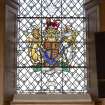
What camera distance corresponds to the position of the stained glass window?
7062 millimetres

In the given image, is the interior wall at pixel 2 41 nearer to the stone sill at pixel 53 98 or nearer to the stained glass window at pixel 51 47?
the stone sill at pixel 53 98

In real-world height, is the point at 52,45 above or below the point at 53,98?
above

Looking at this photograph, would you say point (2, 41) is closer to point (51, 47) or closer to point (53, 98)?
point (51, 47)

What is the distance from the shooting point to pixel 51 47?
720cm

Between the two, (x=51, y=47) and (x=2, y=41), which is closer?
(x=2, y=41)

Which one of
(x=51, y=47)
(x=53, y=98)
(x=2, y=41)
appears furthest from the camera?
(x=51, y=47)

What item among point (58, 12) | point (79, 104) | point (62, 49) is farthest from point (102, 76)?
point (58, 12)

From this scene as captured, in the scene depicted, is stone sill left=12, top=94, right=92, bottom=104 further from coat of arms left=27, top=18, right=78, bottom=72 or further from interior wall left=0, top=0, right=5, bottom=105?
coat of arms left=27, top=18, right=78, bottom=72

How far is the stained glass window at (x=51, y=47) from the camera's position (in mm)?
7062

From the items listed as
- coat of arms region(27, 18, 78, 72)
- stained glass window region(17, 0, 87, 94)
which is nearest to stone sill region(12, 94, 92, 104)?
stained glass window region(17, 0, 87, 94)

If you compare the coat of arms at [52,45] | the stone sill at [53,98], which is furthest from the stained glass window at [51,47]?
the stone sill at [53,98]

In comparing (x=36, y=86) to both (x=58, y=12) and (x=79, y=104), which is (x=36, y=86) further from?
(x=58, y=12)

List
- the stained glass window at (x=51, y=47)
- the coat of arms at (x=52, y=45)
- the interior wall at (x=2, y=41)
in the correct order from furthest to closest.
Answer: the coat of arms at (x=52, y=45) → the stained glass window at (x=51, y=47) → the interior wall at (x=2, y=41)

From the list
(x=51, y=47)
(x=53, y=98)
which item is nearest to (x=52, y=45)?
(x=51, y=47)
